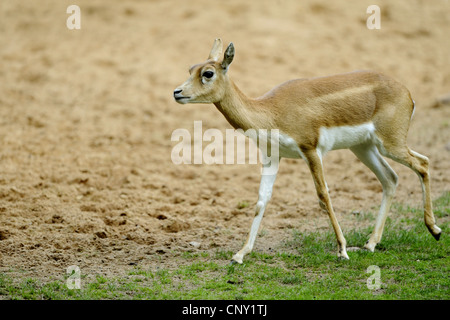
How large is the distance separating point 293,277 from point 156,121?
22.7 feet

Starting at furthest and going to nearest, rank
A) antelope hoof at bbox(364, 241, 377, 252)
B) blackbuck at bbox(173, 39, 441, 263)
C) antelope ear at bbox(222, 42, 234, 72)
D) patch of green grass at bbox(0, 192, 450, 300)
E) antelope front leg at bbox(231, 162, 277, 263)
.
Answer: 1. antelope hoof at bbox(364, 241, 377, 252)
2. antelope front leg at bbox(231, 162, 277, 263)
3. blackbuck at bbox(173, 39, 441, 263)
4. antelope ear at bbox(222, 42, 234, 72)
5. patch of green grass at bbox(0, 192, 450, 300)

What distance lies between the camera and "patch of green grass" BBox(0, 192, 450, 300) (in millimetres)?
5703

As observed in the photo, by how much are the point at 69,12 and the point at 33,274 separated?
12.2 metres

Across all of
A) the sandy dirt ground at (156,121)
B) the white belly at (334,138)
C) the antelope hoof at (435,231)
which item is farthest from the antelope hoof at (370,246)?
the white belly at (334,138)

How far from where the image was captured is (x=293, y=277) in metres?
6.09

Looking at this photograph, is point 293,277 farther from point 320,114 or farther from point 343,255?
point 320,114

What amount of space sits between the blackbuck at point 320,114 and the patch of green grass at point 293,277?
212 millimetres

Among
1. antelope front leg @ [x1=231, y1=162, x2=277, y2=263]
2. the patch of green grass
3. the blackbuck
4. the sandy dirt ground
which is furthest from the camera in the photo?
the sandy dirt ground

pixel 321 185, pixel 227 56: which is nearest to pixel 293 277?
pixel 321 185

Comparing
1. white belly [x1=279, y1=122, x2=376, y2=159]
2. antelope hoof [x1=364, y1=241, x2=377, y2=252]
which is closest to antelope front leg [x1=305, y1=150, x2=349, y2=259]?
white belly [x1=279, y1=122, x2=376, y2=159]

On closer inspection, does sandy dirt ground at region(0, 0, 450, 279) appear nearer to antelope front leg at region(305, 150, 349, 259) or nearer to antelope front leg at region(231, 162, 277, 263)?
antelope front leg at region(231, 162, 277, 263)

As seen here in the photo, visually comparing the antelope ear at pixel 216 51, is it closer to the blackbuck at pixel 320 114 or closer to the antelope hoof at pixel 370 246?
the blackbuck at pixel 320 114

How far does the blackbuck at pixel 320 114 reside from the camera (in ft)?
21.0

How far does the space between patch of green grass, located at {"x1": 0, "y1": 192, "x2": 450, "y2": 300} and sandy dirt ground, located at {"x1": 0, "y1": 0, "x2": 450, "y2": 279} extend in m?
0.32
